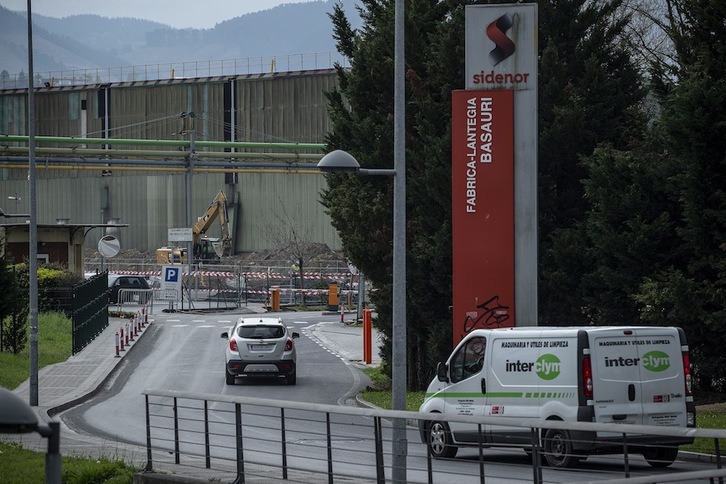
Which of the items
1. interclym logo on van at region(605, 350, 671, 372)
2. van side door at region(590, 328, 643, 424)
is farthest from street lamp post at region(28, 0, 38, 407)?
interclym logo on van at region(605, 350, 671, 372)

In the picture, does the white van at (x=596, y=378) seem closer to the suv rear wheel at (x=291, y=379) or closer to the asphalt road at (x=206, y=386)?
the asphalt road at (x=206, y=386)

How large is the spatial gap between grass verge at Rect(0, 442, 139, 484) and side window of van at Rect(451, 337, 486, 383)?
5.08 metres

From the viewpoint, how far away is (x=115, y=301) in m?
62.1

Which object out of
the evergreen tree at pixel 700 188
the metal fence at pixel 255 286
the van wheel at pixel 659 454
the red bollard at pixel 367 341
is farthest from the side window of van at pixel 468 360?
the metal fence at pixel 255 286

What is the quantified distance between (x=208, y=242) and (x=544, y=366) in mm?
65352

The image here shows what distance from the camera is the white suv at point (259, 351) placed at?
31.5m

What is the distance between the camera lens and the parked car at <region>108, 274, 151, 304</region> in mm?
61656

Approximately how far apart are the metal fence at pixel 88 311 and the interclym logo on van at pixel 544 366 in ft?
78.2

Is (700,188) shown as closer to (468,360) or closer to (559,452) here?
(468,360)

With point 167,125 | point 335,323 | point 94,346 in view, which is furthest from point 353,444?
point 167,125

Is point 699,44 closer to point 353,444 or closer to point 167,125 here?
point 353,444

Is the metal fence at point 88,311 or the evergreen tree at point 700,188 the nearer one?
the evergreen tree at point 700,188

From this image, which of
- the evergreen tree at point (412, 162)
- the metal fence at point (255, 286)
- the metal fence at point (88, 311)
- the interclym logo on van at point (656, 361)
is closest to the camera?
the interclym logo on van at point (656, 361)

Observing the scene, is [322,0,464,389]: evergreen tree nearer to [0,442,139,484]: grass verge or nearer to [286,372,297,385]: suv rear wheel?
[286,372,297,385]: suv rear wheel
